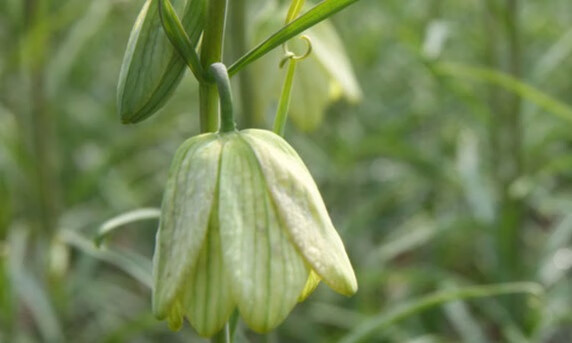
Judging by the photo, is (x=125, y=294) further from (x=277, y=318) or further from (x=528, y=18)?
(x=277, y=318)

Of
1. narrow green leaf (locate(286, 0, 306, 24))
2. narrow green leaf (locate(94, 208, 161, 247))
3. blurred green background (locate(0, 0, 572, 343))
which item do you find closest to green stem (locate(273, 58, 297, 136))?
narrow green leaf (locate(286, 0, 306, 24))

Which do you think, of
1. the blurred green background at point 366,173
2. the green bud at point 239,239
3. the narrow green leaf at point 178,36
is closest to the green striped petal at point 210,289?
the green bud at point 239,239

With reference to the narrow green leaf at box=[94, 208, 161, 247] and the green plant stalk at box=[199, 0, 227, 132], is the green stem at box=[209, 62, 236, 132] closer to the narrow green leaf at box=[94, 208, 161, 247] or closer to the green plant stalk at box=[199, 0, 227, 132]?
the green plant stalk at box=[199, 0, 227, 132]

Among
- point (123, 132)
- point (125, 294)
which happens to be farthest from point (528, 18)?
point (125, 294)

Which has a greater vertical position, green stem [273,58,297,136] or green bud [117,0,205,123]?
green bud [117,0,205,123]

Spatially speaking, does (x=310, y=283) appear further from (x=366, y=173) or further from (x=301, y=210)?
(x=366, y=173)

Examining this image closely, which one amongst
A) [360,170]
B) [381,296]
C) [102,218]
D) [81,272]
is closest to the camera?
[81,272]
